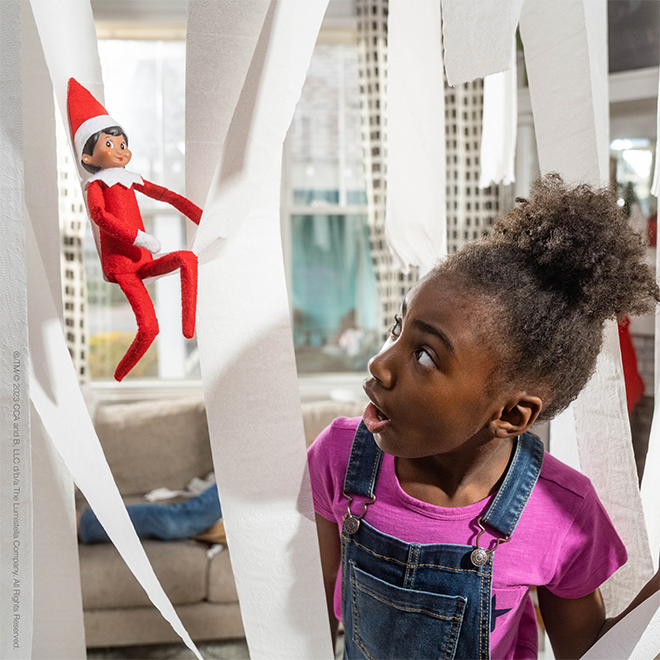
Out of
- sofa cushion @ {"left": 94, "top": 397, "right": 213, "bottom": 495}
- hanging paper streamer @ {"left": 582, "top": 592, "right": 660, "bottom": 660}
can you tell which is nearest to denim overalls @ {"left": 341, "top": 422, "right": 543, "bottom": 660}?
hanging paper streamer @ {"left": 582, "top": 592, "right": 660, "bottom": 660}

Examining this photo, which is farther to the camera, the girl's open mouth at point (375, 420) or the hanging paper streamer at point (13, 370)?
the girl's open mouth at point (375, 420)

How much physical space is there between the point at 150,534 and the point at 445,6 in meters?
2.09

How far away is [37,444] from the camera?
41 cm

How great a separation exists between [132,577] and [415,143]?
1822mm

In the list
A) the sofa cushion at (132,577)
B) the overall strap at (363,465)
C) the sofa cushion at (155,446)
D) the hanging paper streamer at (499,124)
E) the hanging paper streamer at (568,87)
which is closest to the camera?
the hanging paper streamer at (568,87)

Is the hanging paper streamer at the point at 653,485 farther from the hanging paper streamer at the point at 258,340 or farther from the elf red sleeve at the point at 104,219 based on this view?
the elf red sleeve at the point at 104,219

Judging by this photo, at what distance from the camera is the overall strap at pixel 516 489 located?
62cm

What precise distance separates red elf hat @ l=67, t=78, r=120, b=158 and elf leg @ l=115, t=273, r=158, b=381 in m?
0.08

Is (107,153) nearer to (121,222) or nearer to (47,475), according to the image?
(121,222)

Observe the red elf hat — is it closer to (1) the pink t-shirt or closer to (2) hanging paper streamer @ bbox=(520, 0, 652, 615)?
(2) hanging paper streamer @ bbox=(520, 0, 652, 615)

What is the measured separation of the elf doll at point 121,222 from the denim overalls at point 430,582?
15.3 inches

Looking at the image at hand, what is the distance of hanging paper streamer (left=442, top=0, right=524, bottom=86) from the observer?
356 millimetres

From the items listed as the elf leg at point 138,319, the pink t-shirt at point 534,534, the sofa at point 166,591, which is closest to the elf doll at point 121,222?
the elf leg at point 138,319

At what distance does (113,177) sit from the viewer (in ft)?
1.19
